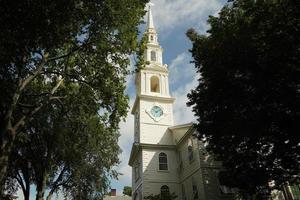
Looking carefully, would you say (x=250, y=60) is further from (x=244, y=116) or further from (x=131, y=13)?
(x=131, y=13)

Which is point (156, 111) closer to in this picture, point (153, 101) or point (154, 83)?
point (153, 101)

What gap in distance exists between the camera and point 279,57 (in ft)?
41.9

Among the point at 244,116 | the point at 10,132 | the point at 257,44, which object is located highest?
the point at 257,44

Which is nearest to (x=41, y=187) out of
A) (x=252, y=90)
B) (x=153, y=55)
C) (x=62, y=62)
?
(x=62, y=62)

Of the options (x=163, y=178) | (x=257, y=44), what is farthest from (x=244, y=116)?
(x=163, y=178)

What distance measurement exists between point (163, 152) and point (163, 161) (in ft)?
3.33

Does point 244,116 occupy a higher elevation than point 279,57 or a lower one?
lower

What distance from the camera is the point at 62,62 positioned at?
52.4 ft

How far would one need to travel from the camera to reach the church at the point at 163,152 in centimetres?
2567

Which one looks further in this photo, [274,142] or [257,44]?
[274,142]

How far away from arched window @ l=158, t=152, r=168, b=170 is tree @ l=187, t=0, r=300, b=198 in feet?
43.3

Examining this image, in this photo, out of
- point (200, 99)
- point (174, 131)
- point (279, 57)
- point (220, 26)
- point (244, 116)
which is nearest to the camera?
Answer: point (279, 57)

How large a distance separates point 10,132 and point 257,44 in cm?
1127

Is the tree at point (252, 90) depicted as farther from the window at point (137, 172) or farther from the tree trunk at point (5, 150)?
the window at point (137, 172)
